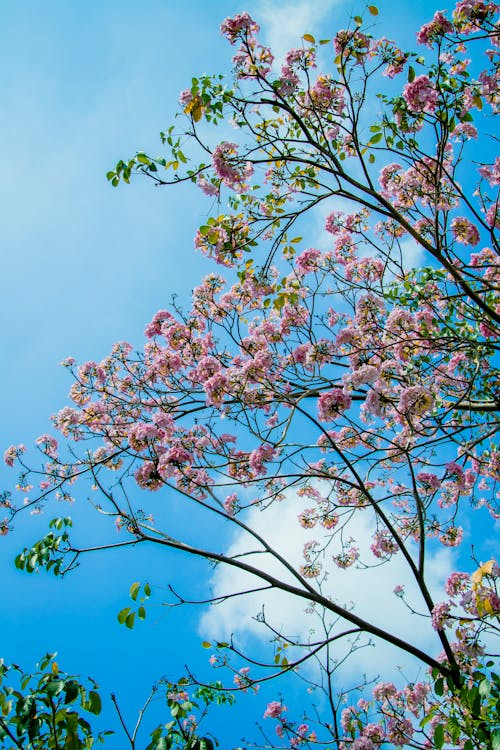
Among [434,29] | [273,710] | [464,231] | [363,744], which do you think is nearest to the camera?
[434,29]

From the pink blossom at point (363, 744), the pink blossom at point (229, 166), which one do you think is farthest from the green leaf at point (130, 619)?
the pink blossom at point (229, 166)

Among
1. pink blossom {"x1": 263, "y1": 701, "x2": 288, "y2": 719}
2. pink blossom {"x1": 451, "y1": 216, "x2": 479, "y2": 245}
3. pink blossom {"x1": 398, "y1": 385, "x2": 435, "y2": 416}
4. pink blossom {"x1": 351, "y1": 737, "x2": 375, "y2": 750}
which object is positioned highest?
pink blossom {"x1": 451, "y1": 216, "x2": 479, "y2": 245}

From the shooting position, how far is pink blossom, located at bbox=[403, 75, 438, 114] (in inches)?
162

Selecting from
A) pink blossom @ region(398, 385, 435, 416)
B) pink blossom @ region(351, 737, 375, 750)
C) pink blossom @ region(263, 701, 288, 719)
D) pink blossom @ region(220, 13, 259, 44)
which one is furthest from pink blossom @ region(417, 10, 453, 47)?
pink blossom @ region(263, 701, 288, 719)

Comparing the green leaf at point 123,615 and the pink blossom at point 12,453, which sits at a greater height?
the pink blossom at point 12,453

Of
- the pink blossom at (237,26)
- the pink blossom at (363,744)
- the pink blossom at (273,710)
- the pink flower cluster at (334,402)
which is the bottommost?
the pink blossom at (363,744)

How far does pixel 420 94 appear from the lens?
4.14 m

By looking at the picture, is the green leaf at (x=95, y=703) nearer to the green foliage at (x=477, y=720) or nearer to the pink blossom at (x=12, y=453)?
the green foliage at (x=477, y=720)

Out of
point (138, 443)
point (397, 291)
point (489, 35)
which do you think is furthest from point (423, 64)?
point (138, 443)

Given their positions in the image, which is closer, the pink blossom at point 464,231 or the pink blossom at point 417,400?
the pink blossom at point 417,400

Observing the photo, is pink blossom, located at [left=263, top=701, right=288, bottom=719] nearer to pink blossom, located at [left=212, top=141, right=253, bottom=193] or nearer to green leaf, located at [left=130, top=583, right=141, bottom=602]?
green leaf, located at [left=130, top=583, right=141, bottom=602]

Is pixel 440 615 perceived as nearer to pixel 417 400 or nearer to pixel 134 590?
pixel 417 400

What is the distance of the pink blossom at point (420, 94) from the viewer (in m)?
4.12

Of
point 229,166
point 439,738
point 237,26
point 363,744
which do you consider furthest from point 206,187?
point 363,744
